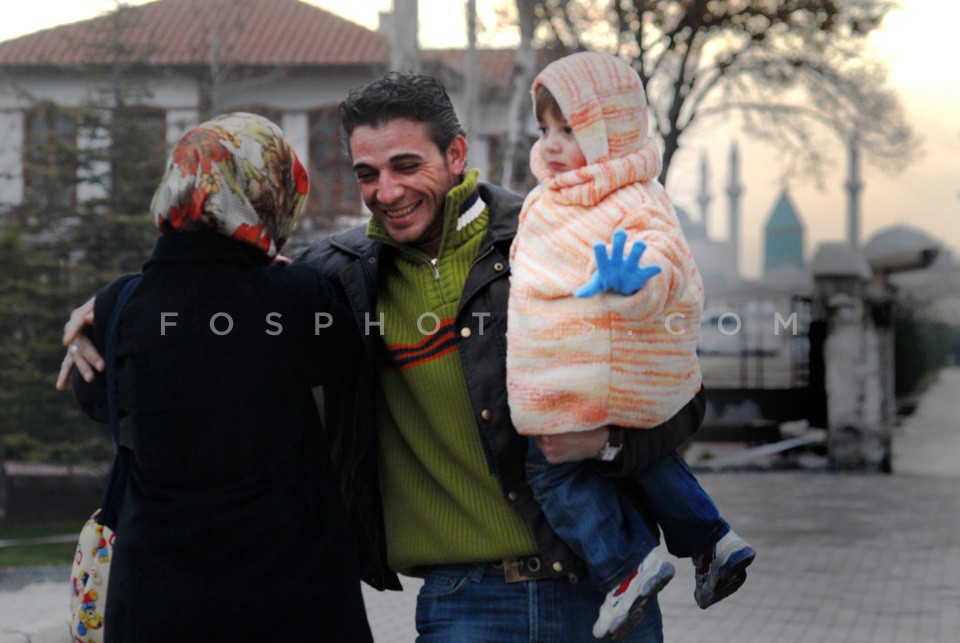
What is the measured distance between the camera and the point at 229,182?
272 cm

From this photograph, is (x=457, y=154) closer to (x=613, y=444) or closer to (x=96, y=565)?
(x=613, y=444)

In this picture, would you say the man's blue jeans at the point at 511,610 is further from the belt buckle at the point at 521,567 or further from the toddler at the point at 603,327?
the toddler at the point at 603,327

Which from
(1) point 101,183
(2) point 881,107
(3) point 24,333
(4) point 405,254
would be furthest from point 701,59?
(4) point 405,254

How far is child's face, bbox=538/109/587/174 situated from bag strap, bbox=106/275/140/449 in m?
0.95

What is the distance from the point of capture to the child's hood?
9.77ft

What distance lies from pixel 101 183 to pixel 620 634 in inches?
741

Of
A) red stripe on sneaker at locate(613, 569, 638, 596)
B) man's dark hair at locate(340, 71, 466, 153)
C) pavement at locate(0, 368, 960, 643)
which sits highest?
man's dark hair at locate(340, 71, 466, 153)

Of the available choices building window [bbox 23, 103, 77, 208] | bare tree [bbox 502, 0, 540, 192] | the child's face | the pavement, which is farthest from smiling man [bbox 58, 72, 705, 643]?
building window [bbox 23, 103, 77, 208]

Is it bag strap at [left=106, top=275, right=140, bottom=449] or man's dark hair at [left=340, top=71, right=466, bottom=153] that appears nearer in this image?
bag strap at [left=106, top=275, right=140, bottom=449]

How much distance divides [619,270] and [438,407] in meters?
0.64

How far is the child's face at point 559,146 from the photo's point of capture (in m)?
3.04

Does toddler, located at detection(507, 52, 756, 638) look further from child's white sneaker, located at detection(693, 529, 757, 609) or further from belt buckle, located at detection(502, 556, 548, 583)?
belt buckle, located at detection(502, 556, 548, 583)

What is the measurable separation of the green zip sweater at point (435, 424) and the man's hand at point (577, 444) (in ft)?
0.80

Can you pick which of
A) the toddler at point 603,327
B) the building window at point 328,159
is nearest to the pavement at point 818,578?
the toddler at point 603,327
